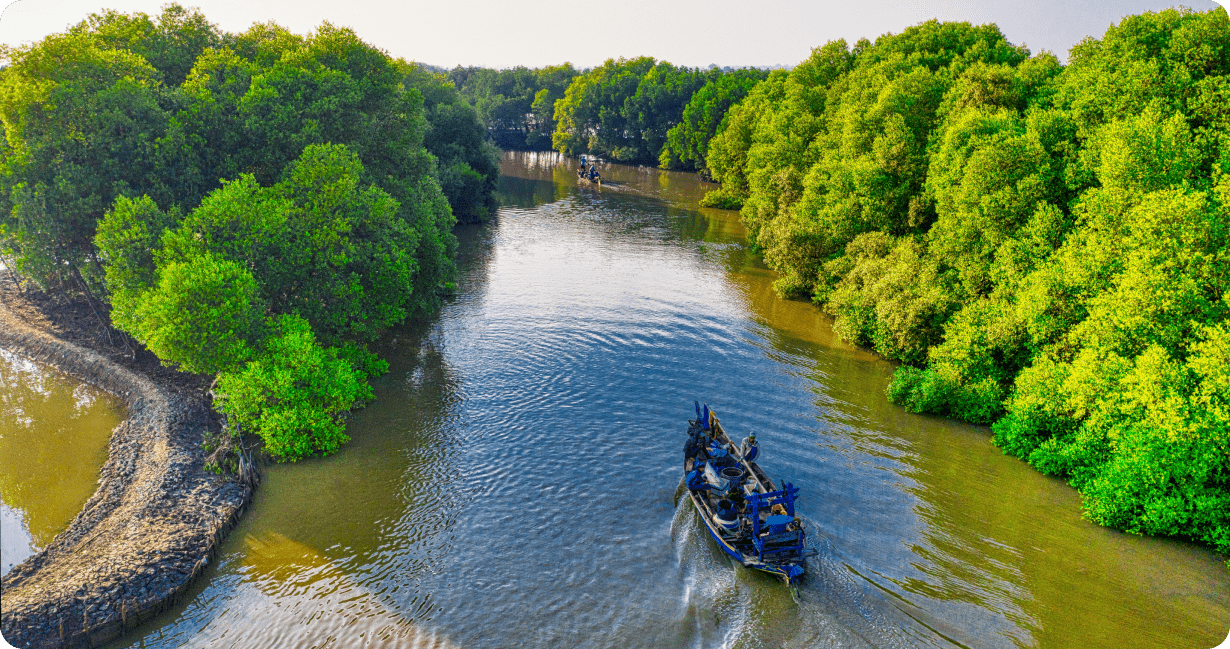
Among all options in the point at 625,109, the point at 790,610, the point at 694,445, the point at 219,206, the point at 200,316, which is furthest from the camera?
the point at 625,109

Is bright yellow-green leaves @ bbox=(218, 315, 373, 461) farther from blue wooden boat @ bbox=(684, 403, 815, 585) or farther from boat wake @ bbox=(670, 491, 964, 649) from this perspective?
boat wake @ bbox=(670, 491, 964, 649)

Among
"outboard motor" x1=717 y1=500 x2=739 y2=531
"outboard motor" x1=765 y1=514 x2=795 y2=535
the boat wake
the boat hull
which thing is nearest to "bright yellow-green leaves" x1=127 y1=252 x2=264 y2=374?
the boat hull

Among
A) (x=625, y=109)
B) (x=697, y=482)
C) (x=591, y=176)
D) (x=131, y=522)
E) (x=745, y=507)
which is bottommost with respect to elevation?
(x=131, y=522)

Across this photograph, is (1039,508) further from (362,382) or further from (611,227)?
(611,227)

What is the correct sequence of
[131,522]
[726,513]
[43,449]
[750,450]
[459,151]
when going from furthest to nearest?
[459,151] → [43,449] → [750,450] → [726,513] → [131,522]

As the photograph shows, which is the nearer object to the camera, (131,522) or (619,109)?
(131,522)

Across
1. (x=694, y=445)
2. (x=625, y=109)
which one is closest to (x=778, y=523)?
(x=694, y=445)

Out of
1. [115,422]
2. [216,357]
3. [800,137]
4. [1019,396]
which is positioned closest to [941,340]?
[1019,396]

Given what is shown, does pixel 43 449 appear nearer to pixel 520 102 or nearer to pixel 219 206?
pixel 219 206
